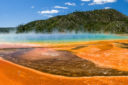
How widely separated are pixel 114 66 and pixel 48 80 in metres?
4.94

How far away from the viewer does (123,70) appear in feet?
29.3

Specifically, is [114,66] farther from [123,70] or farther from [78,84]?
[78,84]

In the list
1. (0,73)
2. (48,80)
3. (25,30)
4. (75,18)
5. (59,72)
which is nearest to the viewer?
(48,80)

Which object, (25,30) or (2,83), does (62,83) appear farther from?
(25,30)

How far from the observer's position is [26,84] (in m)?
6.56

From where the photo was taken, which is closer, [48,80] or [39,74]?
→ [48,80]

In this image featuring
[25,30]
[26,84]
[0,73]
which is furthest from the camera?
[25,30]

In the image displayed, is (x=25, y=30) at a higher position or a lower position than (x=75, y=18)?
lower

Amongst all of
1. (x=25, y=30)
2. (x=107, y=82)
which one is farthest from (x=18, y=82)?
(x=25, y=30)

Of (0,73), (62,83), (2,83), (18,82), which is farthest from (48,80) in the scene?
(0,73)

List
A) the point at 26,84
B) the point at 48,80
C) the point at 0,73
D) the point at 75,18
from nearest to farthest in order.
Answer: the point at 26,84 → the point at 48,80 → the point at 0,73 → the point at 75,18

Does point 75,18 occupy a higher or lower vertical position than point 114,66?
higher

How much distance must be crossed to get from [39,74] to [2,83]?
6.63ft

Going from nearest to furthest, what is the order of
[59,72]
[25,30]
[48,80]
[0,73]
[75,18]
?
[48,80], [0,73], [59,72], [25,30], [75,18]
